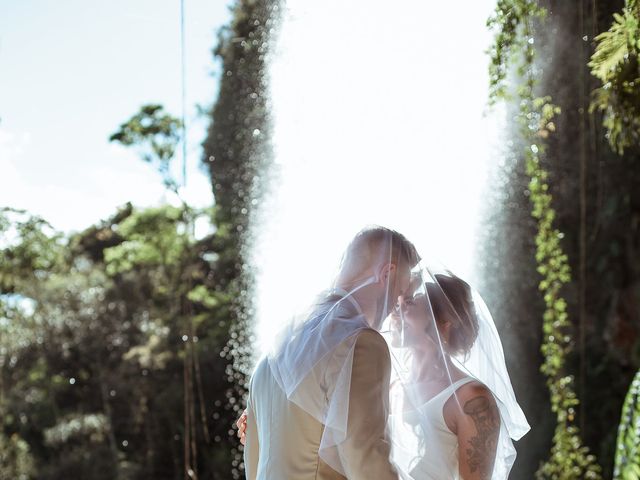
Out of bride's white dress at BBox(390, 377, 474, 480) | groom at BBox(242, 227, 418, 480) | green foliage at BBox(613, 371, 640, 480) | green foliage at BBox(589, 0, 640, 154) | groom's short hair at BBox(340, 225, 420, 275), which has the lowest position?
green foliage at BBox(613, 371, 640, 480)

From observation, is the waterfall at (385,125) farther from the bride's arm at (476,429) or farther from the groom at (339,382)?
the groom at (339,382)

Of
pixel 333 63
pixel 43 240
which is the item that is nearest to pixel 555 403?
pixel 333 63

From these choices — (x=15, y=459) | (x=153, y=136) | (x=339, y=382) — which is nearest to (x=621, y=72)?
(x=339, y=382)

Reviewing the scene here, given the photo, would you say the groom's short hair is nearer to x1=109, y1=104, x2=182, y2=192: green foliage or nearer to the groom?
the groom

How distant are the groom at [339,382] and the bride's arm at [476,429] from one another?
0.25 meters

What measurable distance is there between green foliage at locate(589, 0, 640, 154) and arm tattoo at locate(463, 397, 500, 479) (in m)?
0.71

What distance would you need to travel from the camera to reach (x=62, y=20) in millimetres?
6289

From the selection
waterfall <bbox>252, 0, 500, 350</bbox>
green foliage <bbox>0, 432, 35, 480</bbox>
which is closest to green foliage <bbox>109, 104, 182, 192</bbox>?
waterfall <bbox>252, 0, 500, 350</bbox>

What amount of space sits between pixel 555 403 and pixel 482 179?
2.89m

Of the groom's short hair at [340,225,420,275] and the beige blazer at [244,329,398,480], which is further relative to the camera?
the groom's short hair at [340,225,420,275]

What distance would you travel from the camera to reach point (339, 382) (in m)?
1.49

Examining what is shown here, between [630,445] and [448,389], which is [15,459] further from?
[448,389]

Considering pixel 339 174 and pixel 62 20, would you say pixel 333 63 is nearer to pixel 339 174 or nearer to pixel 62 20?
pixel 339 174

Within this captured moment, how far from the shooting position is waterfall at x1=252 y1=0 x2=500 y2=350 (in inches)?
215
